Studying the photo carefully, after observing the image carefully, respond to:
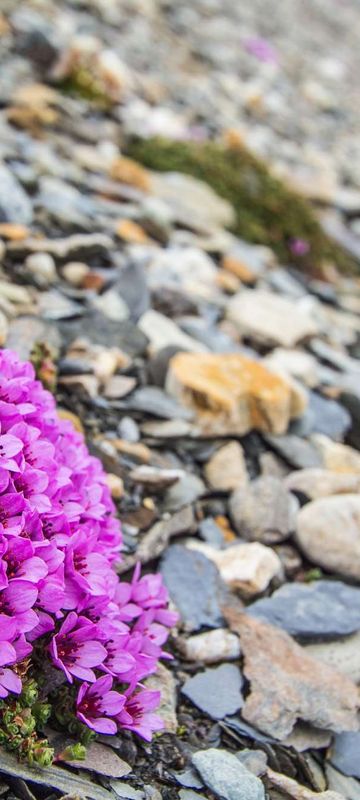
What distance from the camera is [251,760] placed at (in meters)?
4.21

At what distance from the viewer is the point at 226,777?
3906 mm

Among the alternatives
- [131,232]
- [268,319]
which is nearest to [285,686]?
[268,319]

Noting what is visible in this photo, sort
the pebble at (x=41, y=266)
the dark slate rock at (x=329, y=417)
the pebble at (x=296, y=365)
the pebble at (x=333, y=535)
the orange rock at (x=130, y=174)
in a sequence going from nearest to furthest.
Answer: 1. the pebble at (x=333, y=535)
2. the pebble at (x=41, y=266)
3. the dark slate rock at (x=329, y=417)
4. the pebble at (x=296, y=365)
5. the orange rock at (x=130, y=174)

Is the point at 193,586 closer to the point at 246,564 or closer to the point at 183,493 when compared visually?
the point at 246,564

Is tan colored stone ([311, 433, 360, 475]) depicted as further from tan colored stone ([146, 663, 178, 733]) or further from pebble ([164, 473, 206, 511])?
tan colored stone ([146, 663, 178, 733])

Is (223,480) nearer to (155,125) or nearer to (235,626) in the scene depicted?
(235,626)

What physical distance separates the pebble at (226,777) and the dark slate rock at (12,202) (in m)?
5.56

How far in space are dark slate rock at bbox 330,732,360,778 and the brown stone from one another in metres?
0.10

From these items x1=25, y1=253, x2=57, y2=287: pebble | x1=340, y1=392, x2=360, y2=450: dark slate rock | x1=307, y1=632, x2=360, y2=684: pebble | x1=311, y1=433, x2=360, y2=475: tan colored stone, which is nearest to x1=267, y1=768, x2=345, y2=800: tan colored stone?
x1=307, y1=632, x2=360, y2=684: pebble

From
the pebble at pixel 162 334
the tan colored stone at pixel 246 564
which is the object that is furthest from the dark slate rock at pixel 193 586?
the pebble at pixel 162 334

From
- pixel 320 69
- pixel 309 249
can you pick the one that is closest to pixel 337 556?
pixel 309 249

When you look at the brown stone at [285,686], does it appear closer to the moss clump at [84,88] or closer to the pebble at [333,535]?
the pebble at [333,535]

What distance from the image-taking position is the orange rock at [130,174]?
431 inches

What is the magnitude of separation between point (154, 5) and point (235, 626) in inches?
745
